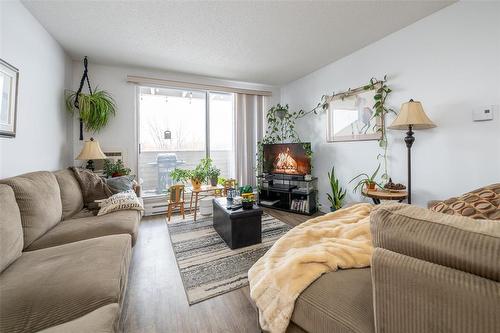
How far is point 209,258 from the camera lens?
211 centimetres

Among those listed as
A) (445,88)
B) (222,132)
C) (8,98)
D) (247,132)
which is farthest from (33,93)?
(445,88)

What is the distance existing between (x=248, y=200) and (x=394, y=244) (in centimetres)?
178

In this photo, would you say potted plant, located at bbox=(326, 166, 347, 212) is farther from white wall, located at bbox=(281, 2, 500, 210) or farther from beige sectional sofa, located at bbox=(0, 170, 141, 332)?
beige sectional sofa, located at bbox=(0, 170, 141, 332)

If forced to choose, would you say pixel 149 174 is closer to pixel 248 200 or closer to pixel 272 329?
pixel 248 200

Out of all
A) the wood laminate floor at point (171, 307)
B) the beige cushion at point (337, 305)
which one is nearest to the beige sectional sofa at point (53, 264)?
the wood laminate floor at point (171, 307)

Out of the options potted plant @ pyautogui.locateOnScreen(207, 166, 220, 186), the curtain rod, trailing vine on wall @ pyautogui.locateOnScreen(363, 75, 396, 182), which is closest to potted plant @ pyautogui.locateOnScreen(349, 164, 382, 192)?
trailing vine on wall @ pyautogui.locateOnScreen(363, 75, 396, 182)

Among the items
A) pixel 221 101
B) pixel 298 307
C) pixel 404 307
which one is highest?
pixel 221 101

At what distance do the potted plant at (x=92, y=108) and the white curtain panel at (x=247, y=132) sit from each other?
2.13 m

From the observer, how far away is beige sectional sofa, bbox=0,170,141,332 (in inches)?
33.3

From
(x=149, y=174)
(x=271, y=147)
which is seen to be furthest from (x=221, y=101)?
(x=149, y=174)

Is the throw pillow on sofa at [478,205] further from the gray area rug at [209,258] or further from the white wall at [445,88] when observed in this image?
the gray area rug at [209,258]

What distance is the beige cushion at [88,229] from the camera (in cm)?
150

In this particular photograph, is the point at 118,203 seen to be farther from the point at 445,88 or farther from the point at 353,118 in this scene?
the point at 445,88

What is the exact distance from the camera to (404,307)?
0.60 metres
